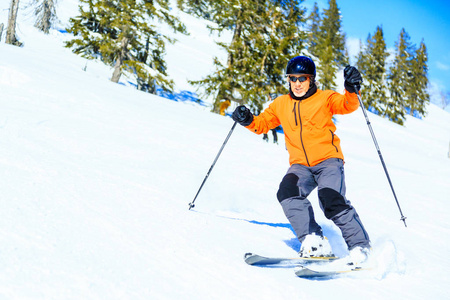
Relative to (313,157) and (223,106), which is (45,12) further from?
(313,157)

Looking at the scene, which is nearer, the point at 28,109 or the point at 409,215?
the point at 28,109

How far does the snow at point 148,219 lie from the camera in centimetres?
169

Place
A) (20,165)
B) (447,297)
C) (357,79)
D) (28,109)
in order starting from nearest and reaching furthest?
1. (447,297)
2. (20,165)
3. (357,79)
4. (28,109)

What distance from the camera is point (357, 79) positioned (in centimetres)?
300

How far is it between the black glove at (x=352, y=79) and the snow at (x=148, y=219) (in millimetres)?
1322

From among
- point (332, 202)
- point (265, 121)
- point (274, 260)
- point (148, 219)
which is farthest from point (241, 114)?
point (274, 260)

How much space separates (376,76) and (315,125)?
43779mm

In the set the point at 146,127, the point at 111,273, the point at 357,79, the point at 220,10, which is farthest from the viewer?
the point at 220,10

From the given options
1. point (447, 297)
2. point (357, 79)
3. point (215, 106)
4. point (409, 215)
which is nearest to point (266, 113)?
point (357, 79)

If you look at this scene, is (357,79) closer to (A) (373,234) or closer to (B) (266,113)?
(B) (266,113)

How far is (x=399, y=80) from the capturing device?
142 feet

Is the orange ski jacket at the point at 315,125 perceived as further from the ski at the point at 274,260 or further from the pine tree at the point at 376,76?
the pine tree at the point at 376,76

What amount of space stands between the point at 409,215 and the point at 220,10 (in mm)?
15110

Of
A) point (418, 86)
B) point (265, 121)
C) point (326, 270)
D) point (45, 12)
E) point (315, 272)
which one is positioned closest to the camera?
point (315, 272)
